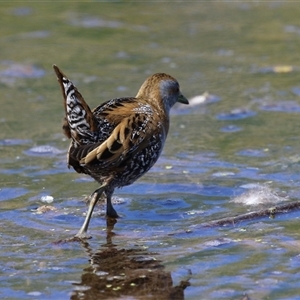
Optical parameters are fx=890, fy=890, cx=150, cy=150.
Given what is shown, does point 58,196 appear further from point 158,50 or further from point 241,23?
point 241,23

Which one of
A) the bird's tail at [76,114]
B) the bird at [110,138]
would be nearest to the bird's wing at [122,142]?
the bird at [110,138]

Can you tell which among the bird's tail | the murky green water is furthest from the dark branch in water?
the bird's tail

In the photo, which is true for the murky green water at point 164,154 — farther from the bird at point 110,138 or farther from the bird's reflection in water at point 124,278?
the bird at point 110,138

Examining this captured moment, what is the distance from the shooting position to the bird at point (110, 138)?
6051mm

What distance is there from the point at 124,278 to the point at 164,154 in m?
3.05

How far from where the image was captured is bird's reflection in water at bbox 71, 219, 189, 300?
5027mm

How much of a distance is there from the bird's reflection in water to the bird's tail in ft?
2.60

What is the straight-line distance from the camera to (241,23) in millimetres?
13383

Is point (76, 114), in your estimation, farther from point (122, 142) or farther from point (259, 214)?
point (259, 214)

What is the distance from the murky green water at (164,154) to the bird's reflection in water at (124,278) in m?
0.01

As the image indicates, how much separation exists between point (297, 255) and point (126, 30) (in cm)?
786

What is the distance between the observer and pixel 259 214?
630 cm

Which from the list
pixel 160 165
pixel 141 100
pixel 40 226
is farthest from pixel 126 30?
pixel 40 226

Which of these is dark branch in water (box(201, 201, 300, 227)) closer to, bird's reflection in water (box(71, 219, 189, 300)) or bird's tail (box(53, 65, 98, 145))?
bird's reflection in water (box(71, 219, 189, 300))
